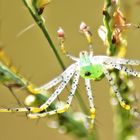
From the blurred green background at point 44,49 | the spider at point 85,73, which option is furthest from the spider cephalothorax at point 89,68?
the blurred green background at point 44,49

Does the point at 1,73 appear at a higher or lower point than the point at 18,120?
higher

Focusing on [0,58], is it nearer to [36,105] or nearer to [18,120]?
[36,105]

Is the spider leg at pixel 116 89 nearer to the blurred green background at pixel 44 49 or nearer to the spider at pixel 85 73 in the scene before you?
the spider at pixel 85 73

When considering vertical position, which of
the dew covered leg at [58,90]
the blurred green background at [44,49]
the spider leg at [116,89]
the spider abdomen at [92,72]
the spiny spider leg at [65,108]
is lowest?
the blurred green background at [44,49]

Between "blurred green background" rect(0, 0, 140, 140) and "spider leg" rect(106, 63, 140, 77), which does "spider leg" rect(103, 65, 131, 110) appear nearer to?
"spider leg" rect(106, 63, 140, 77)

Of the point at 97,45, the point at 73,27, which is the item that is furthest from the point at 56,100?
the point at 73,27

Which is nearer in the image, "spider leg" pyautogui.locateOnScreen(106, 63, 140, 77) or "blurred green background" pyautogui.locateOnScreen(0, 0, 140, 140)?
"spider leg" pyautogui.locateOnScreen(106, 63, 140, 77)

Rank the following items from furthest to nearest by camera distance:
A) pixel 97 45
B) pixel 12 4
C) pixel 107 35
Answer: pixel 12 4 < pixel 97 45 < pixel 107 35

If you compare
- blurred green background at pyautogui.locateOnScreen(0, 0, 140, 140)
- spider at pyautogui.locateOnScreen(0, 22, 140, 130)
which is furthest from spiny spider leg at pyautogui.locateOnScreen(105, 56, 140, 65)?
blurred green background at pyautogui.locateOnScreen(0, 0, 140, 140)
